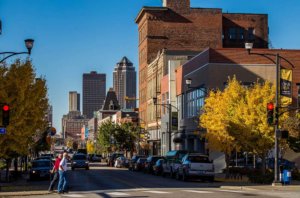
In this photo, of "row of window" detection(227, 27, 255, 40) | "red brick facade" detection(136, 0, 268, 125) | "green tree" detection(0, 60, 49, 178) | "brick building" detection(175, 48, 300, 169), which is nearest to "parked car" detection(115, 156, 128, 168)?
"brick building" detection(175, 48, 300, 169)

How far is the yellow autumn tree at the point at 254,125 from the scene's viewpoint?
40656 mm

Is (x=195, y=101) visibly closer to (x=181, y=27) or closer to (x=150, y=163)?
(x=150, y=163)

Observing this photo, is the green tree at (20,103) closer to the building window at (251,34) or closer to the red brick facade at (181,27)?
the red brick facade at (181,27)

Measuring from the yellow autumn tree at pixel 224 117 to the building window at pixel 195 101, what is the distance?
42.8 ft

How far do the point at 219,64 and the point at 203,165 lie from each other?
740 inches

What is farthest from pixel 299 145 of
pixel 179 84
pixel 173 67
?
pixel 173 67

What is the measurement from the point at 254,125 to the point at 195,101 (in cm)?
2445

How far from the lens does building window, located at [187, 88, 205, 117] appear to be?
205 feet

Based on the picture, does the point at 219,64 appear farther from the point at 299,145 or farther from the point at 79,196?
the point at 79,196

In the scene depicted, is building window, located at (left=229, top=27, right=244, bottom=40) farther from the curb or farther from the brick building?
the curb

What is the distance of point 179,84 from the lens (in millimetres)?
74750

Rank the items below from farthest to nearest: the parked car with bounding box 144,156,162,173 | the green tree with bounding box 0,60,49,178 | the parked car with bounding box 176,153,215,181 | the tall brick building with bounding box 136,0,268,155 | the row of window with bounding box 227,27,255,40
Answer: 1. the row of window with bounding box 227,27,255,40
2. the tall brick building with bounding box 136,0,268,155
3. the parked car with bounding box 144,156,162,173
4. the parked car with bounding box 176,153,215,181
5. the green tree with bounding box 0,60,49,178

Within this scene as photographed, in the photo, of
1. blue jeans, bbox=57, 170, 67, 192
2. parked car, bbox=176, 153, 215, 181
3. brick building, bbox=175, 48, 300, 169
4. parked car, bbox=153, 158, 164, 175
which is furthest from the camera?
brick building, bbox=175, 48, 300, 169

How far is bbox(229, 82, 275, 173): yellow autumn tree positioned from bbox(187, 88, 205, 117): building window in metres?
18.5
